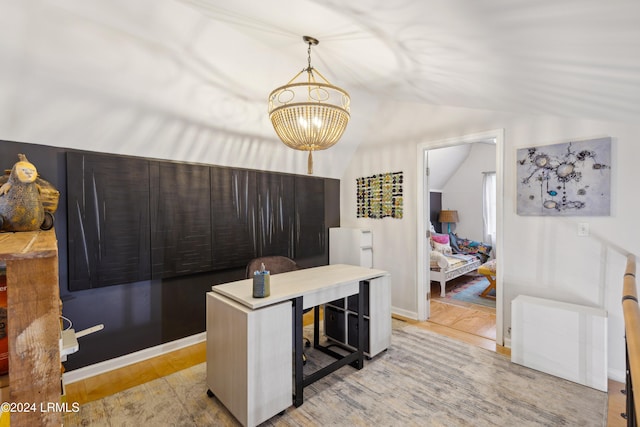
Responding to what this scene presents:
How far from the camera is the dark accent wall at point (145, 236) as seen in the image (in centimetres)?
227

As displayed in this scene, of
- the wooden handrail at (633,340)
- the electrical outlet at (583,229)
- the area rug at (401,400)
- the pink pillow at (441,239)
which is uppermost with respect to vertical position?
the electrical outlet at (583,229)

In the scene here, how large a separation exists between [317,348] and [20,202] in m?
2.40

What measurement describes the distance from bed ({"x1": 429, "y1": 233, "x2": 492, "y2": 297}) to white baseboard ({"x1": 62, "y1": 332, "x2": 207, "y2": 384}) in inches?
134

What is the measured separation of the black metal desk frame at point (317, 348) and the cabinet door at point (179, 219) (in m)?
1.33

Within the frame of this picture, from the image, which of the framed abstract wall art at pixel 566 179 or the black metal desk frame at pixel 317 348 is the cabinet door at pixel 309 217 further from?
the framed abstract wall art at pixel 566 179

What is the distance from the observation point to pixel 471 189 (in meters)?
6.77

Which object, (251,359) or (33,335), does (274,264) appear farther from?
(33,335)

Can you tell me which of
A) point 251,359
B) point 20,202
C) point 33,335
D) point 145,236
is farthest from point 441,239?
point 33,335

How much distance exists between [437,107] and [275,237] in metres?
2.38

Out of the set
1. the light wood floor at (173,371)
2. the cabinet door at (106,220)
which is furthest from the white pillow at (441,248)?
the cabinet door at (106,220)

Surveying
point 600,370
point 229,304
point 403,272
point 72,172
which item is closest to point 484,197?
point 403,272

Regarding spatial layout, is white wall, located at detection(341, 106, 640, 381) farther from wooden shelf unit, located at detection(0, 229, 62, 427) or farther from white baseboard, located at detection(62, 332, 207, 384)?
wooden shelf unit, located at detection(0, 229, 62, 427)

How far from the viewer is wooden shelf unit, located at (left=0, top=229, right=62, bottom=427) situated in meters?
0.63

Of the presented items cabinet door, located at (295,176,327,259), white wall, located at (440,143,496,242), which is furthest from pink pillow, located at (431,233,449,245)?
cabinet door, located at (295,176,327,259)
